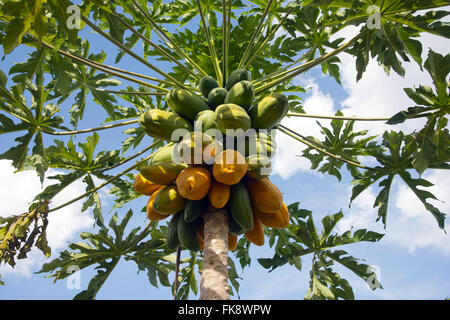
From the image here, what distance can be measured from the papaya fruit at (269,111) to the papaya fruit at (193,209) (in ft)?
2.32

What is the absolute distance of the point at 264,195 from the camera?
2230 millimetres

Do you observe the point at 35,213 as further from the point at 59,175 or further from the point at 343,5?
the point at 343,5

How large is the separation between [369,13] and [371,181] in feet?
5.58

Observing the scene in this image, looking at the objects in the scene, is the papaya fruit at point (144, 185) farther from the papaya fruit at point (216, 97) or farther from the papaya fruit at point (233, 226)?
the papaya fruit at point (216, 97)

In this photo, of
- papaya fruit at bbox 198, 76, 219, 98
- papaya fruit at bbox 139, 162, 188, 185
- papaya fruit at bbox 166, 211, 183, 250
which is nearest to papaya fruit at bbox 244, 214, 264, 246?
papaya fruit at bbox 166, 211, 183, 250

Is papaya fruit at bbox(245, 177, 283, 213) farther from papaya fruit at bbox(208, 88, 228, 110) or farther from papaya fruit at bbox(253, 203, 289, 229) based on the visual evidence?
papaya fruit at bbox(208, 88, 228, 110)

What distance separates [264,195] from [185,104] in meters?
0.87

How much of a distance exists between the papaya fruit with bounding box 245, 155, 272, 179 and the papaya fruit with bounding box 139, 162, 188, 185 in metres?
0.41

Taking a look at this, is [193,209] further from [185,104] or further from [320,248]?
[320,248]

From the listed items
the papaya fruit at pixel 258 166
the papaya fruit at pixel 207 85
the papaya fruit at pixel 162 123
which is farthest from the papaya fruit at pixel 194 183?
the papaya fruit at pixel 207 85

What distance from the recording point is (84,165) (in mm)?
3826

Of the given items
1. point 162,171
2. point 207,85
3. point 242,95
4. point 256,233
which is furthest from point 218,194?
point 207,85

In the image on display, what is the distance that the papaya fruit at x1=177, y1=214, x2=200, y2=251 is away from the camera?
2.31 m

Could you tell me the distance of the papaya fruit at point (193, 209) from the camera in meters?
2.21
